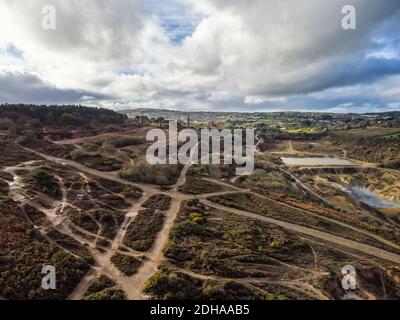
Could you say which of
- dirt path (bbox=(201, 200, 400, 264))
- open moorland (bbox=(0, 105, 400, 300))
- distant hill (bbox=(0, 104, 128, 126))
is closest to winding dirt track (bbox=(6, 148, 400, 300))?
dirt path (bbox=(201, 200, 400, 264))

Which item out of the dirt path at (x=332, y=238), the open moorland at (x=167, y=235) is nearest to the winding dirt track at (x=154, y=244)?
the dirt path at (x=332, y=238)

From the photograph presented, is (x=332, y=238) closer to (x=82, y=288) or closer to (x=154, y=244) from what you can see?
(x=154, y=244)

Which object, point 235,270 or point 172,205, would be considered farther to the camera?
point 172,205

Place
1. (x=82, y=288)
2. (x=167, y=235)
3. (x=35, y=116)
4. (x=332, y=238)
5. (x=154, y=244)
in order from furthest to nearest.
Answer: (x=35, y=116) < (x=332, y=238) < (x=167, y=235) < (x=154, y=244) < (x=82, y=288)

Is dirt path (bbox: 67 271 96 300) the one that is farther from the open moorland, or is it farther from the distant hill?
the distant hill

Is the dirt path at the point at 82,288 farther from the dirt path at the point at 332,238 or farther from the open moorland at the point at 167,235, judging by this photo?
the dirt path at the point at 332,238

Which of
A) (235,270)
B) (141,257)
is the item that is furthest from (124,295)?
(235,270)

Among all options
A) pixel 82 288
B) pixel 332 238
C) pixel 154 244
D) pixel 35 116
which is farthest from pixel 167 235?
pixel 35 116

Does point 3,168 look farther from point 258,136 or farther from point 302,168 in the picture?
point 258,136

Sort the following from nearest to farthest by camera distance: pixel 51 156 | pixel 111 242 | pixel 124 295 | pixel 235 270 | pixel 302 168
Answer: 1. pixel 124 295
2. pixel 235 270
3. pixel 111 242
4. pixel 51 156
5. pixel 302 168

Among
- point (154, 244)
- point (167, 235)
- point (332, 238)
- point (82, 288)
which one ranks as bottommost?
point (82, 288)

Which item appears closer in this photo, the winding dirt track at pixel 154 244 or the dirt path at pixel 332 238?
the winding dirt track at pixel 154 244
